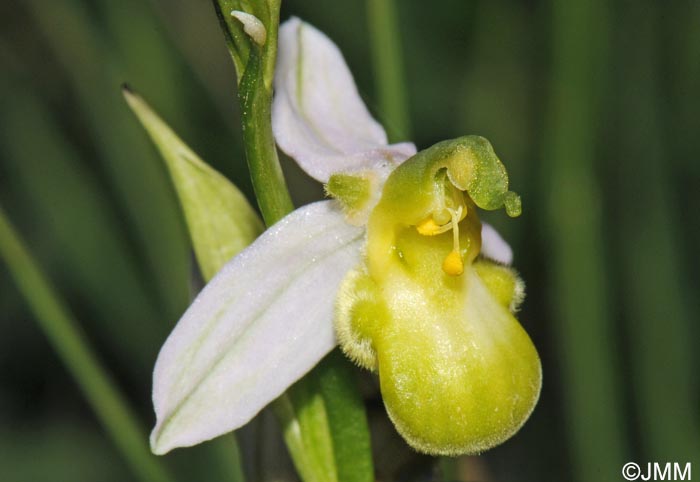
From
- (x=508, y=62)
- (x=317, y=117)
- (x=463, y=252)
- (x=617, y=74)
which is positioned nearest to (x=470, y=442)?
(x=463, y=252)

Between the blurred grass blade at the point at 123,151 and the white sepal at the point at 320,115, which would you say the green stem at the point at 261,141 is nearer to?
the white sepal at the point at 320,115

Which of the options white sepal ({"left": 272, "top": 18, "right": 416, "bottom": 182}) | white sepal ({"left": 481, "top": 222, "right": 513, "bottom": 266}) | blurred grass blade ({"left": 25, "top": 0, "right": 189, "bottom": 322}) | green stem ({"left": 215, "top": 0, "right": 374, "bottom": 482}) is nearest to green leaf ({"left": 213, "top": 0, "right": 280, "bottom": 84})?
green stem ({"left": 215, "top": 0, "right": 374, "bottom": 482})

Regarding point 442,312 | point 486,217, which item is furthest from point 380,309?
point 486,217

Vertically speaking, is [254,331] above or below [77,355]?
above

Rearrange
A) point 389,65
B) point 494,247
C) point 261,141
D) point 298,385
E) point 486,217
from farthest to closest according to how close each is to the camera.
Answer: point 486,217 < point 389,65 < point 494,247 < point 298,385 < point 261,141

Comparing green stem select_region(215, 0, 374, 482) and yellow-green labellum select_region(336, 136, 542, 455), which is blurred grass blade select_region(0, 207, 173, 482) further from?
yellow-green labellum select_region(336, 136, 542, 455)

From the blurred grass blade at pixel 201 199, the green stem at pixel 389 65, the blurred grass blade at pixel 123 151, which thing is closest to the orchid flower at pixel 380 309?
the blurred grass blade at pixel 201 199

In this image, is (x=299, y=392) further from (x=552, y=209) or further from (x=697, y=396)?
(x=697, y=396)

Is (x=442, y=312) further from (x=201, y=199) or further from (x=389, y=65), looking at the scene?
(x=389, y=65)
